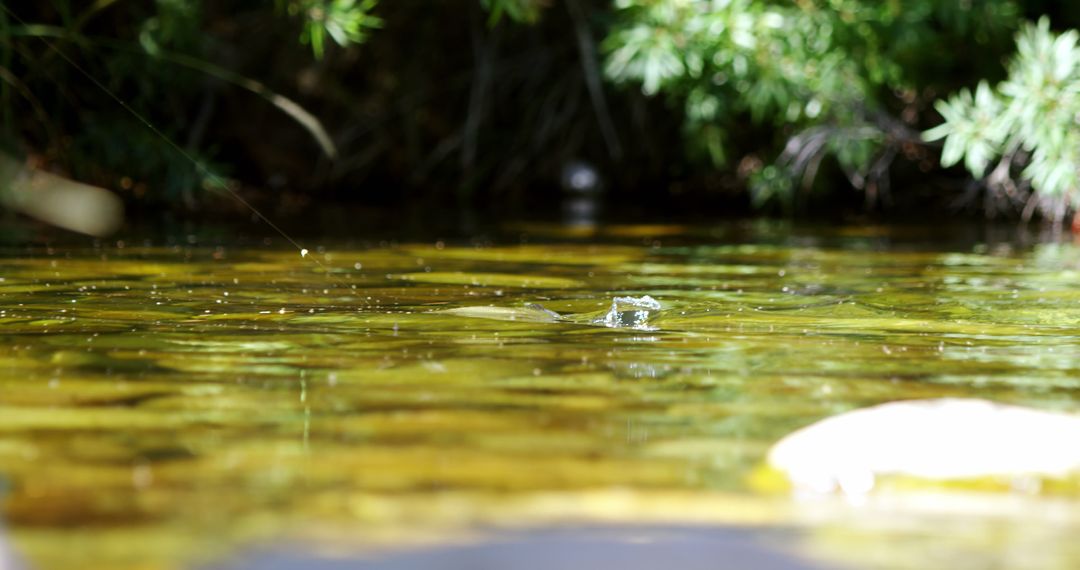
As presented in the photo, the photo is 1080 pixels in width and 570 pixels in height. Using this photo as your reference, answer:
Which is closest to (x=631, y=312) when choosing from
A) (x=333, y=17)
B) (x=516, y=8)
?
(x=333, y=17)

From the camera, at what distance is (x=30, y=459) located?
1.76 meters

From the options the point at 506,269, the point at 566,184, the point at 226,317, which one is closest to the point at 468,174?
the point at 566,184

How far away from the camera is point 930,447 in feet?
5.86

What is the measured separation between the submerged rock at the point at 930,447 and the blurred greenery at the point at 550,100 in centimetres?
345

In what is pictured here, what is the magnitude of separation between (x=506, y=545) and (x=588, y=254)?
10.5ft

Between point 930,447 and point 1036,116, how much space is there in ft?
12.3

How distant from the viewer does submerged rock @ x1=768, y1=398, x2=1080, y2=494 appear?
5.68 ft

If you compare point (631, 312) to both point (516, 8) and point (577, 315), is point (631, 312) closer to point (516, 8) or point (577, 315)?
point (577, 315)

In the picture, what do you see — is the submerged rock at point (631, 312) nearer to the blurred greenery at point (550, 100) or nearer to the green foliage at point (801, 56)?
the blurred greenery at point (550, 100)

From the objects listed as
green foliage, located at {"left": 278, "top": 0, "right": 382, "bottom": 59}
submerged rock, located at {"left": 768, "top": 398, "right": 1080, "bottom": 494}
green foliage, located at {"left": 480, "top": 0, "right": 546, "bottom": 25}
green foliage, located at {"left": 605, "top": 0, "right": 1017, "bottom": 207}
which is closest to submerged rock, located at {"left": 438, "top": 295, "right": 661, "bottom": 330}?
submerged rock, located at {"left": 768, "top": 398, "right": 1080, "bottom": 494}

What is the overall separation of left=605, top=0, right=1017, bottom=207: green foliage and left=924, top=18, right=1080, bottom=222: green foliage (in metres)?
0.61

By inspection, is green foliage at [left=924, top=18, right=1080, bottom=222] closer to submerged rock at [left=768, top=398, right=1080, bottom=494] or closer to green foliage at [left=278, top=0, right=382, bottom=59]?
green foliage at [left=278, top=0, right=382, bottom=59]

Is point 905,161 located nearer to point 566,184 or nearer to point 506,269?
point 566,184

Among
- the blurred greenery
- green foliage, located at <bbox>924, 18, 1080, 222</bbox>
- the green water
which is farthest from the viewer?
the blurred greenery
